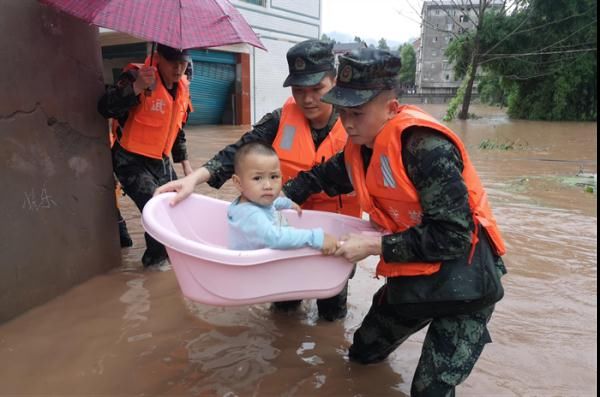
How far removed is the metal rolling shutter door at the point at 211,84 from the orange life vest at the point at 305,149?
11520 millimetres

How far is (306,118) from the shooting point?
2691 mm

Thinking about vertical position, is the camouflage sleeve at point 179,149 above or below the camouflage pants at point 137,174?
above

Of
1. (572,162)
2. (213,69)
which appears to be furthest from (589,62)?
(213,69)

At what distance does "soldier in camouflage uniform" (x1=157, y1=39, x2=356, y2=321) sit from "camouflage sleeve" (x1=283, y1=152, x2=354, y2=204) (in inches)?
10.8

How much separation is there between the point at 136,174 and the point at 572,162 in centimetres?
831

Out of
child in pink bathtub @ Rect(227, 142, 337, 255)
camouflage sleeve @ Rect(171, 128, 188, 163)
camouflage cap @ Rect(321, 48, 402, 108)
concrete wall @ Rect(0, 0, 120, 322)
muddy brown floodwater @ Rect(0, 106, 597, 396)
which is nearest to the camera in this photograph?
camouflage cap @ Rect(321, 48, 402, 108)

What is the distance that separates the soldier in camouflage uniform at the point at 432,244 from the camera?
1718mm

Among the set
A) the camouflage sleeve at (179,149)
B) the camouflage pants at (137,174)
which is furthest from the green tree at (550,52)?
the camouflage pants at (137,174)

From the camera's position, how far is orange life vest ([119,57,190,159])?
130 inches

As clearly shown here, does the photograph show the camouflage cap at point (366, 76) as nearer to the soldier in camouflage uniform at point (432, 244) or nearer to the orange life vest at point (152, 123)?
the soldier in camouflage uniform at point (432, 244)

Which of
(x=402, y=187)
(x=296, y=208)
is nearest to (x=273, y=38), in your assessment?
(x=296, y=208)

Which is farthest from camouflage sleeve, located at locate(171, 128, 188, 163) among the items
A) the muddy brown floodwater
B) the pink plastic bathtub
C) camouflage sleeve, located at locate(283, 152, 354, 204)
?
the pink plastic bathtub

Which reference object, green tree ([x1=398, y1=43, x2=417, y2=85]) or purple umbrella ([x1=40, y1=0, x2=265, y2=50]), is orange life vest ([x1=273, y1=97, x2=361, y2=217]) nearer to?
purple umbrella ([x1=40, y1=0, x2=265, y2=50])

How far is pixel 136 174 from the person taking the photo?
3.45m
